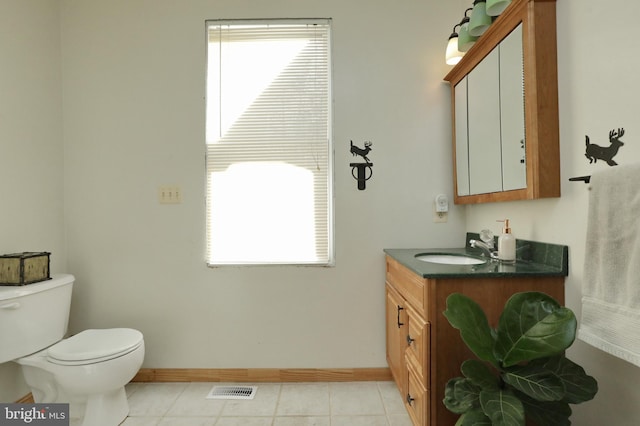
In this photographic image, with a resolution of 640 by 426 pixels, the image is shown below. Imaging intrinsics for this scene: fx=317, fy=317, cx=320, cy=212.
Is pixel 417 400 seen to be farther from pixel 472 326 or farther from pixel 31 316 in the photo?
pixel 31 316

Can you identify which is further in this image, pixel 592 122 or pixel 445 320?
pixel 445 320

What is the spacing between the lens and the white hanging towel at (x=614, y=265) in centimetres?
88

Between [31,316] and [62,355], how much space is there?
11.3 inches

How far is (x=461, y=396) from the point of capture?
40.4 inches

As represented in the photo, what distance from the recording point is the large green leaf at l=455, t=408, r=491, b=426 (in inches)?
38.5

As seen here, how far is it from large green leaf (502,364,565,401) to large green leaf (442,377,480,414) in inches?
4.4

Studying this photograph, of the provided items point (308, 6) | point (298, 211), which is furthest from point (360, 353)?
point (308, 6)

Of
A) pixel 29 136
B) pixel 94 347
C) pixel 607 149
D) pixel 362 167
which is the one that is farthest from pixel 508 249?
pixel 29 136

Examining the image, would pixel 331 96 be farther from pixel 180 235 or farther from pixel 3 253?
pixel 3 253

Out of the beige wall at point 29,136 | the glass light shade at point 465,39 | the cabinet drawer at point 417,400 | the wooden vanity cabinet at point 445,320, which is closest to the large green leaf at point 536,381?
the wooden vanity cabinet at point 445,320

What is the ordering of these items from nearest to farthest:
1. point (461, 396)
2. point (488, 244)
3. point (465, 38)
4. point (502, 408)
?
point (502, 408) < point (461, 396) < point (488, 244) < point (465, 38)

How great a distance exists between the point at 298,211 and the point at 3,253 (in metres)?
1.64

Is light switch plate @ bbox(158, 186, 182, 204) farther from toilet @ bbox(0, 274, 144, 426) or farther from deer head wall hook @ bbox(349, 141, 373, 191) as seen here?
deer head wall hook @ bbox(349, 141, 373, 191)

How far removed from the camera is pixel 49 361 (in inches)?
61.0
